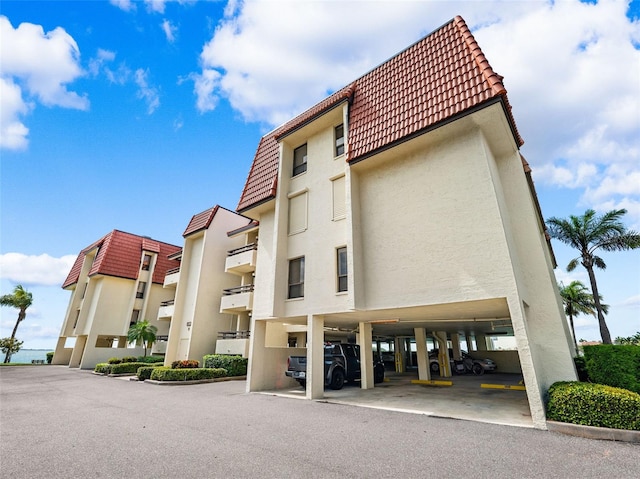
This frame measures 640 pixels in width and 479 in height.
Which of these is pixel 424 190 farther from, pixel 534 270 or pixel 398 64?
pixel 398 64

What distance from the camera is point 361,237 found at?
11.6 meters

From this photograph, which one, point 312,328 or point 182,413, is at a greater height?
point 312,328

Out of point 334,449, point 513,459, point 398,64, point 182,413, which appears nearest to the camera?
point 513,459

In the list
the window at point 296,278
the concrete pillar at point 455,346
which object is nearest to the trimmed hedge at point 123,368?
the window at point 296,278

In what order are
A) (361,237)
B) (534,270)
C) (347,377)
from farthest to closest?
(347,377) < (361,237) < (534,270)

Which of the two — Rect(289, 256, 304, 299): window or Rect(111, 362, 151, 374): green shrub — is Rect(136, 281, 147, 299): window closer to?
Rect(111, 362, 151, 374): green shrub

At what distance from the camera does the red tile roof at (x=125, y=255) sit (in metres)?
30.0

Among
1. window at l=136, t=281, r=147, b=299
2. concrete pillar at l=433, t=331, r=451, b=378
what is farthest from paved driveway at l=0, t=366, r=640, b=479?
window at l=136, t=281, r=147, b=299

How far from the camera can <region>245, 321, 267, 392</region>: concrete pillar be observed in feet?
44.0

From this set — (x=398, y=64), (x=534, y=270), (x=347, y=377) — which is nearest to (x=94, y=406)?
(x=347, y=377)

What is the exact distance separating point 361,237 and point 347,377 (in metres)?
7.47

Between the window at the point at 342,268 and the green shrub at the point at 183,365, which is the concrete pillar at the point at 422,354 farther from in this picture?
the green shrub at the point at 183,365

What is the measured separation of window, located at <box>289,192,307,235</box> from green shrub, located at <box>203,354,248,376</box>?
9728mm

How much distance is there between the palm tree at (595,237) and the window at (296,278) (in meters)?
22.8
